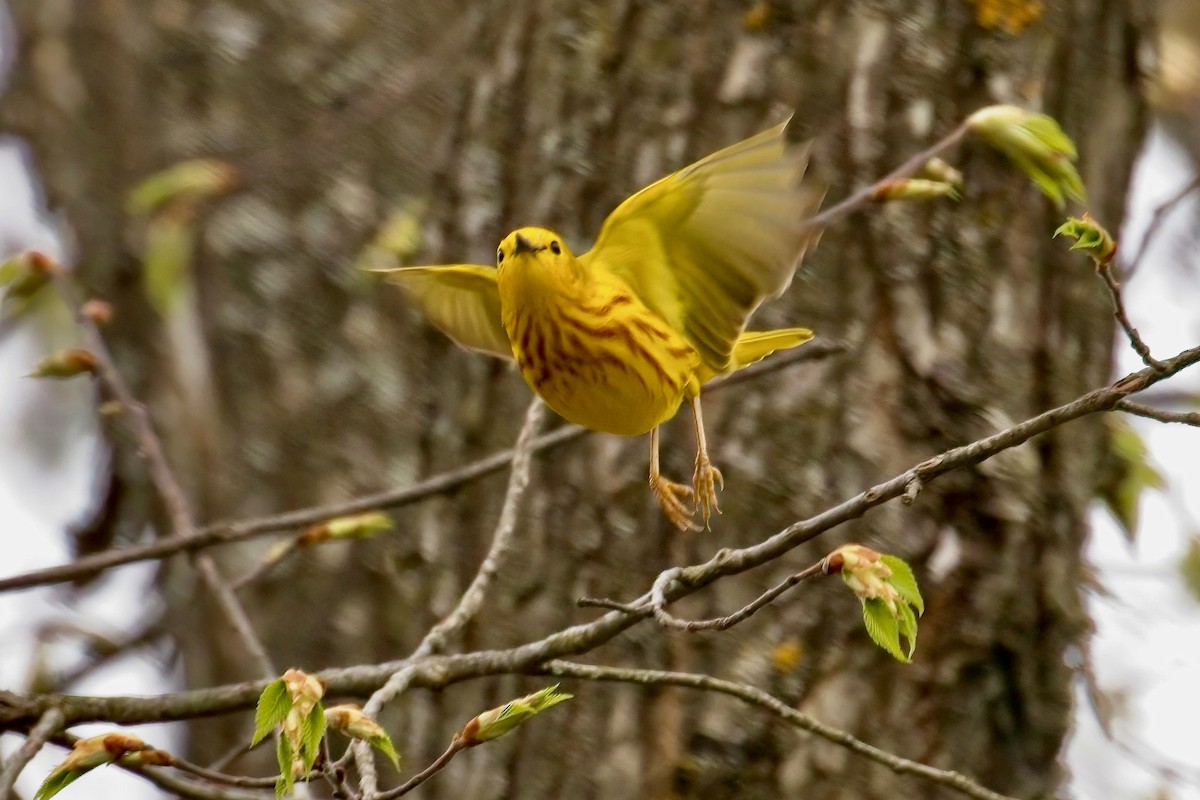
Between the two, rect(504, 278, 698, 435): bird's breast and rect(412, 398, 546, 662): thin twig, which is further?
rect(412, 398, 546, 662): thin twig

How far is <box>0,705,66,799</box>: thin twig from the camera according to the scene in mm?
1380

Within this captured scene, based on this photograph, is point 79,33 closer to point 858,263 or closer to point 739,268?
point 858,263

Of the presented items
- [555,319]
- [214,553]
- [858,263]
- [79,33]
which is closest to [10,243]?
[79,33]

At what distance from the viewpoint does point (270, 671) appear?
2.00 metres

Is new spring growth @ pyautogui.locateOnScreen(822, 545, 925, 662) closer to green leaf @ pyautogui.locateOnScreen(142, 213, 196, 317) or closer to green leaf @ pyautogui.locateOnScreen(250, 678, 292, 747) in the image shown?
green leaf @ pyautogui.locateOnScreen(250, 678, 292, 747)

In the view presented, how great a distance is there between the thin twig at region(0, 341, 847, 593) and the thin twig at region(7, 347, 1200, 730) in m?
0.39

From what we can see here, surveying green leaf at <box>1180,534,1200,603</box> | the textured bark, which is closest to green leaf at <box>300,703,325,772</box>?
the textured bark

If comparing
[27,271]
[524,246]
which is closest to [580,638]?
[524,246]

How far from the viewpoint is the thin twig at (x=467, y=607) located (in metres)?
1.42

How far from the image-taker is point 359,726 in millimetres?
1388

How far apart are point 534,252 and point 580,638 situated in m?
0.42

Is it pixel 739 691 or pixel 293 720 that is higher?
pixel 293 720

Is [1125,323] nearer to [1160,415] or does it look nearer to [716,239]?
[1160,415]

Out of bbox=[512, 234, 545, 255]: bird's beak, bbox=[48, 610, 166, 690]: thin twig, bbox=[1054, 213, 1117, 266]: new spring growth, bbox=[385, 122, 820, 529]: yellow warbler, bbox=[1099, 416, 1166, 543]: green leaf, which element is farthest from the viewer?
bbox=[48, 610, 166, 690]: thin twig
